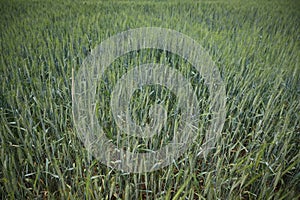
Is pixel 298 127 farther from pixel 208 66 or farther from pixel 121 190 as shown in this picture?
pixel 121 190

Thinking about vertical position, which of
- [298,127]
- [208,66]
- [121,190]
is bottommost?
[121,190]

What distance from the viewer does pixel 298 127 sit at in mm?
1018

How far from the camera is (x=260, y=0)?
414 centimetres

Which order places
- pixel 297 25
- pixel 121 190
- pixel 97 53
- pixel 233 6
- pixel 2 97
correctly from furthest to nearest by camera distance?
pixel 233 6
pixel 297 25
pixel 97 53
pixel 2 97
pixel 121 190

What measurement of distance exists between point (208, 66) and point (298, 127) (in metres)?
0.62

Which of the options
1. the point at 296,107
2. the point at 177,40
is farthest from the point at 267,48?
the point at 296,107

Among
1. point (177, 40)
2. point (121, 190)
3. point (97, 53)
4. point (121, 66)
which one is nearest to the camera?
point (121, 190)

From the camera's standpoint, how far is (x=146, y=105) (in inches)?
40.9

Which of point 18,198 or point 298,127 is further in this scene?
point 298,127

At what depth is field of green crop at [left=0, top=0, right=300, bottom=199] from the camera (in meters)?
0.76

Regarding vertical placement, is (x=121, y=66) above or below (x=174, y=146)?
above

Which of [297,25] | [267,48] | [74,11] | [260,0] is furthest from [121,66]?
[260,0]

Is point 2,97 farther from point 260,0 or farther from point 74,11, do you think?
point 260,0

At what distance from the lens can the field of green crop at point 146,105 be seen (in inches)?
29.9
